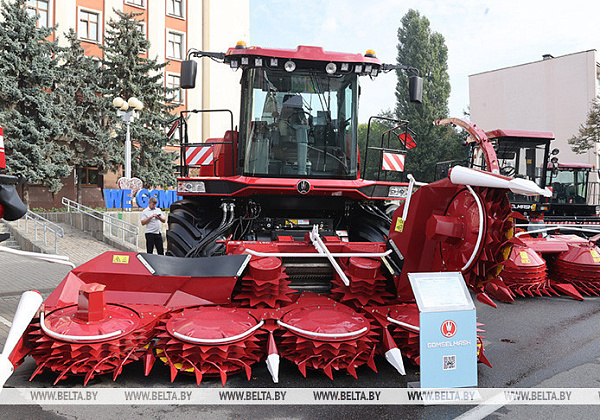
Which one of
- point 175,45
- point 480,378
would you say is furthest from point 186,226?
point 175,45

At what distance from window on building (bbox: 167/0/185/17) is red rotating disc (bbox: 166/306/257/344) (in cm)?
2804

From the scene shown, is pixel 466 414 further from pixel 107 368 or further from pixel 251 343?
pixel 107 368

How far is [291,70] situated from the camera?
497 cm

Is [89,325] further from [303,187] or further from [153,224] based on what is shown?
[153,224]

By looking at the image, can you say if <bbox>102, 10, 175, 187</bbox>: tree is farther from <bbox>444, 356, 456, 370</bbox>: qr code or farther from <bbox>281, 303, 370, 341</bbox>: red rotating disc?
<bbox>444, 356, 456, 370</bbox>: qr code

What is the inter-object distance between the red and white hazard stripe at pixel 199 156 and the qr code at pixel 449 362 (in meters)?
3.99

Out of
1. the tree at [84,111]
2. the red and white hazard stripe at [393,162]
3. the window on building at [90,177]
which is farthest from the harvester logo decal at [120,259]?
the window on building at [90,177]

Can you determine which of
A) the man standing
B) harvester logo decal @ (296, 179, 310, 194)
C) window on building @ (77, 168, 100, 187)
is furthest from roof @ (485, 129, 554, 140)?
window on building @ (77, 168, 100, 187)

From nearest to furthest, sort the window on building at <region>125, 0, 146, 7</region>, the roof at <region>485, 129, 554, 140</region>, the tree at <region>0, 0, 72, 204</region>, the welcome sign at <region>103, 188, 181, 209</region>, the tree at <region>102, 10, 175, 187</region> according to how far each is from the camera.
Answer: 1. the roof at <region>485, 129, 554, 140</region>
2. the tree at <region>0, 0, 72, 204</region>
3. the welcome sign at <region>103, 188, 181, 209</region>
4. the tree at <region>102, 10, 175, 187</region>
5. the window on building at <region>125, 0, 146, 7</region>

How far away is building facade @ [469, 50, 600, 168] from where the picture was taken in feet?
102

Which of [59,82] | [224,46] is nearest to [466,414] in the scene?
[59,82]

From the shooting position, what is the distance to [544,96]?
3322 centimetres

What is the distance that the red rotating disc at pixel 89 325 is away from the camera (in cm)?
307

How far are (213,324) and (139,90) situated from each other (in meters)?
19.3
